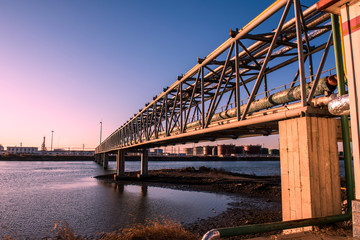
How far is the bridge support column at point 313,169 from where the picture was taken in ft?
26.8

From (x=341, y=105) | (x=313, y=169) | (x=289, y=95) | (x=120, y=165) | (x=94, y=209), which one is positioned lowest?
(x=94, y=209)

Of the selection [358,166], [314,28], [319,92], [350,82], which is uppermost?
[314,28]

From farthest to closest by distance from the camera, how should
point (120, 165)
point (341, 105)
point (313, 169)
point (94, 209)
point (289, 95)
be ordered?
point (120, 165)
point (94, 209)
point (289, 95)
point (313, 169)
point (341, 105)

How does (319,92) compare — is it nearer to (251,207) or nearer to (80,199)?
(251,207)

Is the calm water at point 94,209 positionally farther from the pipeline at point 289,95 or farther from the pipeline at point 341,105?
the pipeline at point 341,105

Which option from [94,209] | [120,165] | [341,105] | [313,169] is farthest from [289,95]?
[120,165]

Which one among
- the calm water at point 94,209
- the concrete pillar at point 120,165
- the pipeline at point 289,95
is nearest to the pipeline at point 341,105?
→ the pipeline at point 289,95

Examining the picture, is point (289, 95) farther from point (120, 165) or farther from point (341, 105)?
point (120, 165)

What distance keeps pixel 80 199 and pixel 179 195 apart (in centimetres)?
1162

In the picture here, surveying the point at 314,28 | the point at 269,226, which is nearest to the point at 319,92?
the point at 314,28

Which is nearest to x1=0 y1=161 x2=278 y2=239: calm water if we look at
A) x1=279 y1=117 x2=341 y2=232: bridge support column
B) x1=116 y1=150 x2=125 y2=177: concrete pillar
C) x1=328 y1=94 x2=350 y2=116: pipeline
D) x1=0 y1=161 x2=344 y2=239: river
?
x1=0 y1=161 x2=344 y2=239: river

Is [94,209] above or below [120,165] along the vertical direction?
below

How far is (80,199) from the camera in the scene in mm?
27375

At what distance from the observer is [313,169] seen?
8219 millimetres
